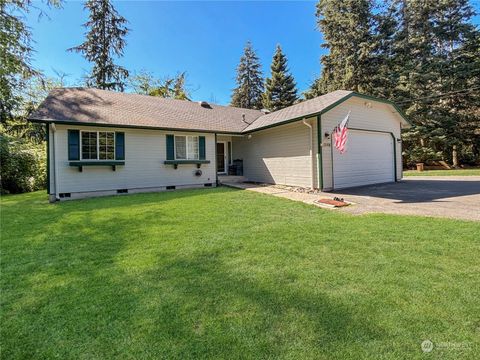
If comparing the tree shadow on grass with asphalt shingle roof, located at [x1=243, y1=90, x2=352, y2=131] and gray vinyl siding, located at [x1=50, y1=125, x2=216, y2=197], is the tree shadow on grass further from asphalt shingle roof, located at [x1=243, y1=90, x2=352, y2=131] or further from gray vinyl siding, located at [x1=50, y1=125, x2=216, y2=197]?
asphalt shingle roof, located at [x1=243, y1=90, x2=352, y2=131]

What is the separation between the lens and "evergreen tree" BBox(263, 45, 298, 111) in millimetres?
28031

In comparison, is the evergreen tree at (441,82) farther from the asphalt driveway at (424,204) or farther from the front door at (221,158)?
the front door at (221,158)

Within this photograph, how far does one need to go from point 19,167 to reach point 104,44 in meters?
13.7

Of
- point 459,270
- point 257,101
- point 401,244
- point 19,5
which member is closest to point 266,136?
point 401,244

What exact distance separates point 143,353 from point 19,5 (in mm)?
14667

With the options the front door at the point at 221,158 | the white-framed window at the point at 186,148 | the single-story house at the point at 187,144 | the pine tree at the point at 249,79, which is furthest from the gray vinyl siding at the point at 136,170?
the pine tree at the point at 249,79

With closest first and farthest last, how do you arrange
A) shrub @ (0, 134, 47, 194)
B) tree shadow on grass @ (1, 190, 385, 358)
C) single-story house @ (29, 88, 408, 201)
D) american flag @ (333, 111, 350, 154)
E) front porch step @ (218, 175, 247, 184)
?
tree shadow on grass @ (1, 190, 385, 358), american flag @ (333, 111, 350, 154), single-story house @ (29, 88, 408, 201), shrub @ (0, 134, 47, 194), front porch step @ (218, 175, 247, 184)

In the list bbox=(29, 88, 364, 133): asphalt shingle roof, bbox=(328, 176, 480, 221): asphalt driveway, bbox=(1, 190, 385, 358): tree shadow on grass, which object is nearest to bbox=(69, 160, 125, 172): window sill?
bbox=(29, 88, 364, 133): asphalt shingle roof

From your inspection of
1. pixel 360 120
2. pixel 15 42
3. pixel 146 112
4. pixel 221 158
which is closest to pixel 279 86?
pixel 221 158

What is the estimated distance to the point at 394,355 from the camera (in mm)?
1775

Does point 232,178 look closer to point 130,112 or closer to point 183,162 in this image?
point 183,162

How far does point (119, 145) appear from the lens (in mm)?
10008

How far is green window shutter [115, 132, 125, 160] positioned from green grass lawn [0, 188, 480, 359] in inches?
210

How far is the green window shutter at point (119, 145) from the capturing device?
998 centimetres
